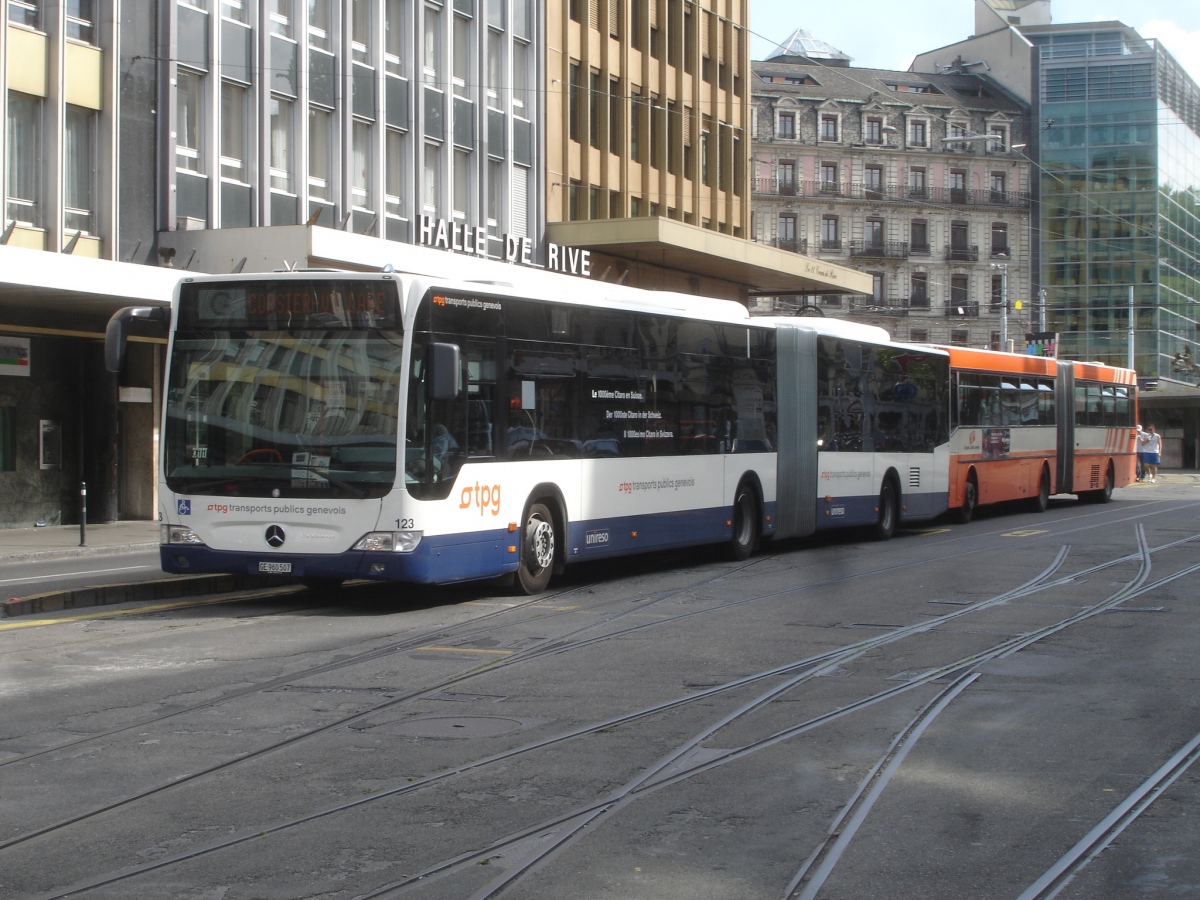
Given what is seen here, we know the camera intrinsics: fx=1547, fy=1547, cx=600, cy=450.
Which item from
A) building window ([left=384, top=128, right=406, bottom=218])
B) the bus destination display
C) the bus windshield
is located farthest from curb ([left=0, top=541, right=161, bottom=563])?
building window ([left=384, top=128, right=406, bottom=218])

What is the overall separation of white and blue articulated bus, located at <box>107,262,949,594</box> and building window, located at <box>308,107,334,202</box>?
15504mm

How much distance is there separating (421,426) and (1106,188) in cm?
7988

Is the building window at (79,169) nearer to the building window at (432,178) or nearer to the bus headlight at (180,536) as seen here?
the building window at (432,178)

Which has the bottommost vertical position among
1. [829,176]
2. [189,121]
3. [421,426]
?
[421,426]

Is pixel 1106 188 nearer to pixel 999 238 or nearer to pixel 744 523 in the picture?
pixel 999 238

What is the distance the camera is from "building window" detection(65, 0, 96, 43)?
2484cm

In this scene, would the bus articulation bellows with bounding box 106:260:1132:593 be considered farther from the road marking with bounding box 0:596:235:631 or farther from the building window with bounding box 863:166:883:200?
the building window with bounding box 863:166:883:200

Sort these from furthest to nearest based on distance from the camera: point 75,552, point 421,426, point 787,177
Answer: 1. point 787,177
2. point 75,552
3. point 421,426

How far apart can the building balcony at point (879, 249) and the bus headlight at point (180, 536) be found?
7299cm

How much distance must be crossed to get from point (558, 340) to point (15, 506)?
13.3m

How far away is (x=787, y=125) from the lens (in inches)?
3290

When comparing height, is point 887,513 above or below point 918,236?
below

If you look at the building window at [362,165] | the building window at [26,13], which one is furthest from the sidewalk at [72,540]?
the building window at [362,165]

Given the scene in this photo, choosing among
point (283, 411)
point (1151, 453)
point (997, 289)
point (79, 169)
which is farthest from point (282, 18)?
point (997, 289)
